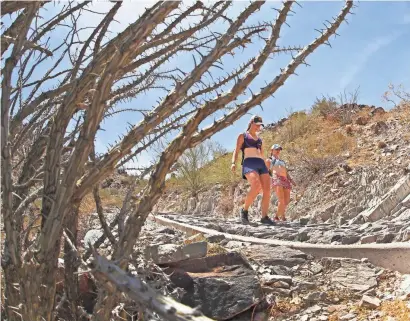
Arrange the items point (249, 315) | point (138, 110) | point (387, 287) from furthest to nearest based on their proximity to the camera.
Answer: point (387, 287)
point (249, 315)
point (138, 110)

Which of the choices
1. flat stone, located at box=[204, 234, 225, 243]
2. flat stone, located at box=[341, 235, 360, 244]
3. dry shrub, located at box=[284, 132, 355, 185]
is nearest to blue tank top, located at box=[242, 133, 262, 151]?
flat stone, located at box=[204, 234, 225, 243]

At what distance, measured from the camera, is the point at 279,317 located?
4.30 metres

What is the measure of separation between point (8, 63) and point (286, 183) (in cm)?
964

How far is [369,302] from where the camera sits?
4324 mm

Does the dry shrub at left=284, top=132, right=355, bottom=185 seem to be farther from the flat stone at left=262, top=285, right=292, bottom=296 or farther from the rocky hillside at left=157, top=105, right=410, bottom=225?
the flat stone at left=262, top=285, right=292, bottom=296

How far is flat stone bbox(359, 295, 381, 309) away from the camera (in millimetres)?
4297

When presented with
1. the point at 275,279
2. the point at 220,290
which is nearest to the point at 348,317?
the point at 275,279

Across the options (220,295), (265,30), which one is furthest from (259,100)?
(220,295)

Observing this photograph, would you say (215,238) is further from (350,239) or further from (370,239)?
(370,239)

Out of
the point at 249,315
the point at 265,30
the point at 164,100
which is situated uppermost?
the point at 265,30

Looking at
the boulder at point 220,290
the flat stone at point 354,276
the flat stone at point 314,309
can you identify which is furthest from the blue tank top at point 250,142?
the flat stone at point 314,309

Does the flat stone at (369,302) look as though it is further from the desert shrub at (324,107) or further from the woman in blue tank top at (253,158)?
the desert shrub at (324,107)

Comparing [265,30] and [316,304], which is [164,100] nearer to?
[265,30]

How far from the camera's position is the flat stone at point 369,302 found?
14.1 ft
